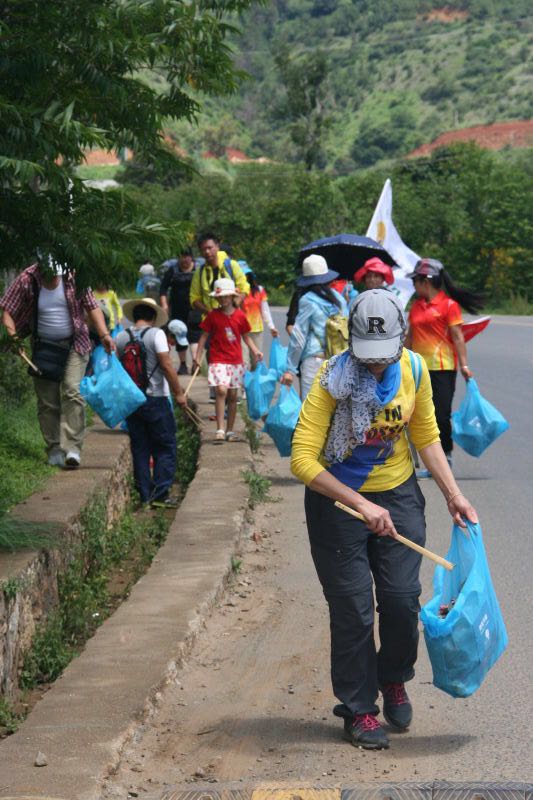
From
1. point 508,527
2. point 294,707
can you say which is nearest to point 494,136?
point 508,527

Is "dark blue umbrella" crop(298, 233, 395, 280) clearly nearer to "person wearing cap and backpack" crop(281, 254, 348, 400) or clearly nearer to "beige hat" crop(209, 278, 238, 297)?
"beige hat" crop(209, 278, 238, 297)

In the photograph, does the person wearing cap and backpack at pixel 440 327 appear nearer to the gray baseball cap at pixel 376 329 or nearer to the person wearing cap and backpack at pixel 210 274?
the person wearing cap and backpack at pixel 210 274

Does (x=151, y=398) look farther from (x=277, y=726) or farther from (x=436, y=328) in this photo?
(x=277, y=726)

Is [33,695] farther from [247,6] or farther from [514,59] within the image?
[514,59]

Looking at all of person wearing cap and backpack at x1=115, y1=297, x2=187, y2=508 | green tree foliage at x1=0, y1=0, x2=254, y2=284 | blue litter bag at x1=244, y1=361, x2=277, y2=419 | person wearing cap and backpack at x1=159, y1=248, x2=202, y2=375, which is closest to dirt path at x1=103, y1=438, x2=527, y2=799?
green tree foliage at x1=0, y1=0, x2=254, y2=284

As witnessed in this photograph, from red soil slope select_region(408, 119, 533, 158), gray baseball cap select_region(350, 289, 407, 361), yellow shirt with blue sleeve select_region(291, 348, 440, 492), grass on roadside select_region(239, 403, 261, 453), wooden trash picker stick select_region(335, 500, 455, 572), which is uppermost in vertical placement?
gray baseball cap select_region(350, 289, 407, 361)

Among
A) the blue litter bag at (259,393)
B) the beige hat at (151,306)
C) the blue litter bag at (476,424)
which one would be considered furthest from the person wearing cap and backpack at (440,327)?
the blue litter bag at (259,393)

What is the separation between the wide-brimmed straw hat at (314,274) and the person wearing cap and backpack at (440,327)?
2.24ft

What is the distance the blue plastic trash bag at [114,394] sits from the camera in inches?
398

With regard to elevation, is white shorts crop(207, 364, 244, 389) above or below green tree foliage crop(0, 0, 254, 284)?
below

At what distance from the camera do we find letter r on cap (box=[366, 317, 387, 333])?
490 cm

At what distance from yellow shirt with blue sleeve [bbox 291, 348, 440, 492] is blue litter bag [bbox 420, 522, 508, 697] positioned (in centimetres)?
37

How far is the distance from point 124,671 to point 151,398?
16.9 ft

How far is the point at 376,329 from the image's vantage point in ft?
16.1
